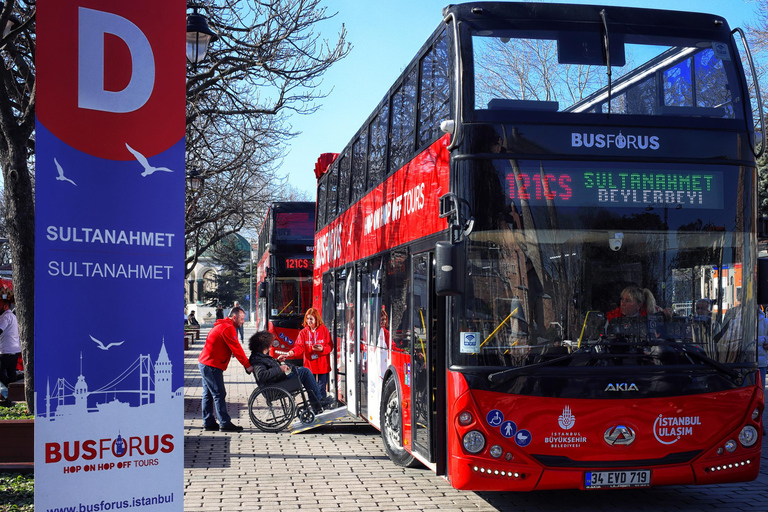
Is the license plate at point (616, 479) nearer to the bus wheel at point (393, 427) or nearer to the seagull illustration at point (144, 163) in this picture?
the bus wheel at point (393, 427)

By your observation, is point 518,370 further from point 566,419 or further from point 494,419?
point 566,419

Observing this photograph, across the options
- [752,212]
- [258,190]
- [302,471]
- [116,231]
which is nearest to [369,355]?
[302,471]

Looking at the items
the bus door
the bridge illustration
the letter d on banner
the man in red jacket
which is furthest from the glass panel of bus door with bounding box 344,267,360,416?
the letter d on banner

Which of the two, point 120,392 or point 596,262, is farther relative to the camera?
point 596,262

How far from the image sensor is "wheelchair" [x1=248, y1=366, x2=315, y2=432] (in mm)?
11594

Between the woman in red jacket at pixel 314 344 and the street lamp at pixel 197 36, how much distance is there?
13.4ft

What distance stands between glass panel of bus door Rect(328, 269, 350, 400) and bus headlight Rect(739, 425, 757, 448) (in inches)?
251

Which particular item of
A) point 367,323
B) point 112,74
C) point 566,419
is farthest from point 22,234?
point 566,419

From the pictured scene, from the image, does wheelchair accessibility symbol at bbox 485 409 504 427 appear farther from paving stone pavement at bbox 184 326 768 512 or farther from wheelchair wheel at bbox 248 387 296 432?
wheelchair wheel at bbox 248 387 296 432

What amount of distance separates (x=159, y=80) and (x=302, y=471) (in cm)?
592

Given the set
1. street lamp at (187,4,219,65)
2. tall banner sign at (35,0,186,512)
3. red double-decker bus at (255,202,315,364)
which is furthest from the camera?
red double-decker bus at (255,202,315,364)

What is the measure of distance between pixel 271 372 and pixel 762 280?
6840 millimetres

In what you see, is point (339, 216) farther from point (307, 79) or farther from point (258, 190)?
point (258, 190)

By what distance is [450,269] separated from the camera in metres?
6.06
